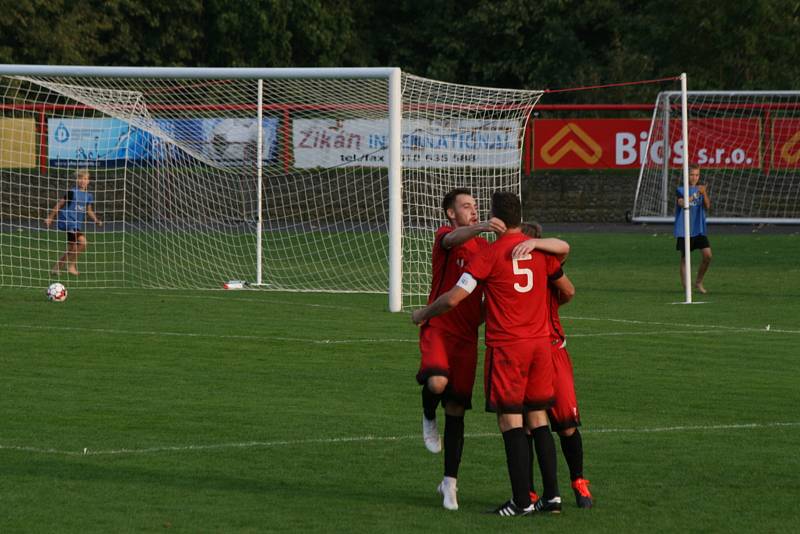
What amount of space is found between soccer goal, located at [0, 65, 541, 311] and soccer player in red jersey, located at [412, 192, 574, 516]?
31.8 feet

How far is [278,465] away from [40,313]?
9.01 metres

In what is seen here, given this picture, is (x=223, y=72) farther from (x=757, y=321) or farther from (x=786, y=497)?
(x=786, y=497)

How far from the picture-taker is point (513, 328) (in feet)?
23.8

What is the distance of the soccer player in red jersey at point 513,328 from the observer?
724 cm

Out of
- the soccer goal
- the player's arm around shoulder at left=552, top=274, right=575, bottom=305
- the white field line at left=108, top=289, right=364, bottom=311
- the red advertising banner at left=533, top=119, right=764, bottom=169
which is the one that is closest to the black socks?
the player's arm around shoulder at left=552, top=274, right=575, bottom=305

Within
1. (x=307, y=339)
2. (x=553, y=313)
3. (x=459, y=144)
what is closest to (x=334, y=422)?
(x=553, y=313)

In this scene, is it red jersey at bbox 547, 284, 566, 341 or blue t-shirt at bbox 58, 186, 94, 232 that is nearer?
red jersey at bbox 547, 284, 566, 341

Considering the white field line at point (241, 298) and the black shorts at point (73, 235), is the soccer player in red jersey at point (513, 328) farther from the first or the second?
the black shorts at point (73, 235)

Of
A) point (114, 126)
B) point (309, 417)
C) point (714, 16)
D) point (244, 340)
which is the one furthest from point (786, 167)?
point (309, 417)

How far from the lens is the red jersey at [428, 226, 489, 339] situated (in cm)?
768

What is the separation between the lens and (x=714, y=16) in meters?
40.5

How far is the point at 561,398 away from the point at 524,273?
75 centimetres

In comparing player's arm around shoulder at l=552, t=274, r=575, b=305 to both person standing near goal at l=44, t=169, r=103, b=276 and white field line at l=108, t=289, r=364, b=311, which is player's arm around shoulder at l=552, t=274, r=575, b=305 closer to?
white field line at l=108, t=289, r=364, b=311

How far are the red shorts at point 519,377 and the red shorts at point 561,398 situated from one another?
195 mm
